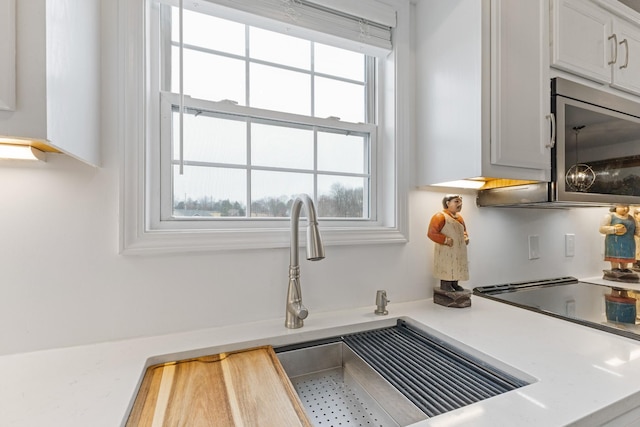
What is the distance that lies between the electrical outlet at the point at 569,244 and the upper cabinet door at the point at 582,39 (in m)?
0.85

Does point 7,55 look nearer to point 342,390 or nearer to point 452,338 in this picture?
point 342,390

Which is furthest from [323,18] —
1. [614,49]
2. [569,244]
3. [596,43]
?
[569,244]

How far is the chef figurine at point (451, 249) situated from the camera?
1136 millimetres

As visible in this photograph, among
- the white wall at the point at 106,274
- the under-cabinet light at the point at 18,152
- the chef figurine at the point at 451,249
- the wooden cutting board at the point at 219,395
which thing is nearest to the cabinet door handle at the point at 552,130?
the chef figurine at the point at 451,249

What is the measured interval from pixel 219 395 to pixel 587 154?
61.4 inches

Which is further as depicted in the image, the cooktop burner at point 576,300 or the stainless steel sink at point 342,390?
the cooktop burner at point 576,300

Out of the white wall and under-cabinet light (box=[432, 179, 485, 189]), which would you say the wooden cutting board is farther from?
under-cabinet light (box=[432, 179, 485, 189])

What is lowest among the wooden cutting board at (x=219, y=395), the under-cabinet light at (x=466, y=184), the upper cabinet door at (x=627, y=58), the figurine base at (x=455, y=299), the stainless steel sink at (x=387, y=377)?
the stainless steel sink at (x=387, y=377)

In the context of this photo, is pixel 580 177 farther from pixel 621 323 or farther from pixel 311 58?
pixel 311 58

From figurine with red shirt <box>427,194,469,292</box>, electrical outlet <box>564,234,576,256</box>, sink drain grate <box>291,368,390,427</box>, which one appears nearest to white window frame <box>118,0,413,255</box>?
figurine with red shirt <box>427,194,469,292</box>

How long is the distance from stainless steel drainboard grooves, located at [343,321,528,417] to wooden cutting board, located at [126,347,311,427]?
0.88 ft

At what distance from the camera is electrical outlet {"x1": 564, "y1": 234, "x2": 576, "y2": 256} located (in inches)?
65.0

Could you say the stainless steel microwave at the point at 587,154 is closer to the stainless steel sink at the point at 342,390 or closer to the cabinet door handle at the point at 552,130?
the cabinet door handle at the point at 552,130

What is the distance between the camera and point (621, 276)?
1660 millimetres
